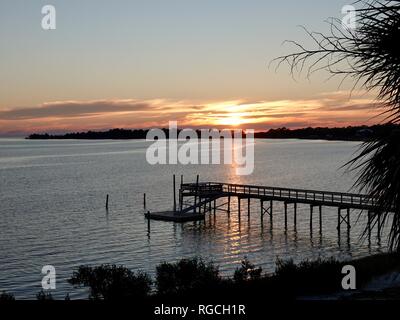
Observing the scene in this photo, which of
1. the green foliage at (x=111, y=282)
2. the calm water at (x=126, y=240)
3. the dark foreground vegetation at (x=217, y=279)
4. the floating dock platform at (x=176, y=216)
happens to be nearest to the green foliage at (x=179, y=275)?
the dark foreground vegetation at (x=217, y=279)

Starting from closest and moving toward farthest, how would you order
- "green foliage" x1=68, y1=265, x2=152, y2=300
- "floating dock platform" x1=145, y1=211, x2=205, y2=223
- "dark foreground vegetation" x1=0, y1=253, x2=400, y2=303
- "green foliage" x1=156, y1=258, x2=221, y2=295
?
"dark foreground vegetation" x1=0, y1=253, x2=400, y2=303, "green foliage" x1=68, y1=265, x2=152, y2=300, "green foliage" x1=156, y1=258, x2=221, y2=295, "floating dock platform" x1=145, y1=211, x2=205, y2=223

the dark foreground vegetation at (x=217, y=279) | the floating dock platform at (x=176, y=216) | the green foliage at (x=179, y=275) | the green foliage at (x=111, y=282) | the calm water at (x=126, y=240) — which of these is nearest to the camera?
the dark foreground vegetation at (x=217, y=279)

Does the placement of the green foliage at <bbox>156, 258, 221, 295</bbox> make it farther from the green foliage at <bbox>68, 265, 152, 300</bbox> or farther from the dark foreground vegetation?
the green foliage at <bbox>68, 265, 152, 300</bbox>

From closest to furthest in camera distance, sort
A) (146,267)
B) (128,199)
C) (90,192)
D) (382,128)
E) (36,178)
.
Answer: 1. (382,128)
2. (146,267)
3. (128,199)
4. (90,192)
5. (36,178)

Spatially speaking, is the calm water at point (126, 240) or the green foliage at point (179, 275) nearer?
the green foliage at point (179, 275)

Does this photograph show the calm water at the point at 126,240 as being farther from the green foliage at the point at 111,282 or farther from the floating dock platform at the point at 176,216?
the green foliage at the point at 111,282

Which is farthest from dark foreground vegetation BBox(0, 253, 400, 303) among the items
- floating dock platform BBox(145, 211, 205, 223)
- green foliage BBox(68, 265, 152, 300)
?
floating dock platform BBox(145, 211, 205, 223)

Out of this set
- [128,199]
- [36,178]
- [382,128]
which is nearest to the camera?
[382,128]

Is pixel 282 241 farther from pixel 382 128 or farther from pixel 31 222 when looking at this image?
pixel 382 128

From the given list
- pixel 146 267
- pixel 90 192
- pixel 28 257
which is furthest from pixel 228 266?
pixel 90 192

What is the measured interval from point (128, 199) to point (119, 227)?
23245 mm

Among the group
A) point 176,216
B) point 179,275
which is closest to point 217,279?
point 179,275

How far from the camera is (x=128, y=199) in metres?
73.6
